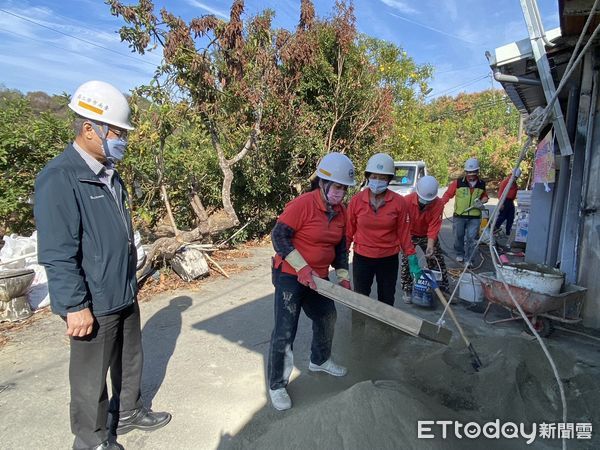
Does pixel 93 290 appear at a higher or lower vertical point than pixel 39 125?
lower

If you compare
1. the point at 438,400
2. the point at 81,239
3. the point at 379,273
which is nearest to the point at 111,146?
the point at 81,239

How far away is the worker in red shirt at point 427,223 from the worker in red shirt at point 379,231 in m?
0.68

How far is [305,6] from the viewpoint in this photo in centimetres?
852

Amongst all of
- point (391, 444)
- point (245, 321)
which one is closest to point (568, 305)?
point (391, 444)

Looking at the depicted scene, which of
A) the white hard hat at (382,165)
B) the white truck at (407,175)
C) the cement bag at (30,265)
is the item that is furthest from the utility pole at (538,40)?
the white truck at (407,175)

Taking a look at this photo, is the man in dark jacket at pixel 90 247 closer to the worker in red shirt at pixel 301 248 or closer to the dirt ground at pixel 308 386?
the dirt ground at pixel 308 386

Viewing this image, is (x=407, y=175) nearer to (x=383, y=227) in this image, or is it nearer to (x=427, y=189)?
(x=427, y=189)

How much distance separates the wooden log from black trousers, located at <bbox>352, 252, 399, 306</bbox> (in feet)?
4.47

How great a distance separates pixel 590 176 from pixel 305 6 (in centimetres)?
694

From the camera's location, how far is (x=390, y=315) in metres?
2.35

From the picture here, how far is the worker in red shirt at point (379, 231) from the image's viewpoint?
3.54m

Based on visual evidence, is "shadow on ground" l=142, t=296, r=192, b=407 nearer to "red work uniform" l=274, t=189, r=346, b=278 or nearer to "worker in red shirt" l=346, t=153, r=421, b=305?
"red work uniform" l=274, t=189, r=346, b=278

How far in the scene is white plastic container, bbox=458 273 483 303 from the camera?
16.2ft

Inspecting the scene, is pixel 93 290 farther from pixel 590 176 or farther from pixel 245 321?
pixel 590 176
